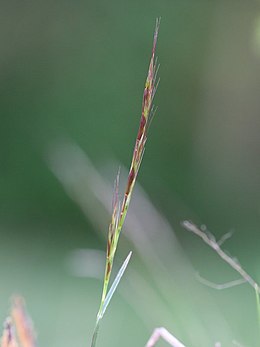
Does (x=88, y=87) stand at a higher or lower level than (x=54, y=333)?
higher

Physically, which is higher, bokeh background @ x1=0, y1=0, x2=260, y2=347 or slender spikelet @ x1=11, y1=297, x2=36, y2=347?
bokeh background @ x1=0, y1=0, x2=260, y2=347

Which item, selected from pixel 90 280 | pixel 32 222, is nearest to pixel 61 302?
pixel 90 280

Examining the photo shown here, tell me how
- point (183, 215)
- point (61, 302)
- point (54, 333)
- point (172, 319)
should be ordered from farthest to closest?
point (183, 215), point (61, 302), point (54, 333), point (172, 319)

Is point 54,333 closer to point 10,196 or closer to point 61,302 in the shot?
point 61,302

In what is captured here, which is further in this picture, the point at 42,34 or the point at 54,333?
the point at 42,34

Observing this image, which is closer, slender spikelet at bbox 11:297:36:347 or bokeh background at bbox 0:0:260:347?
slender spikelet at bbox 11:297:36:347

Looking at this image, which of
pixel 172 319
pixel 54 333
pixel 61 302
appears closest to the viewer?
pixel 172 319

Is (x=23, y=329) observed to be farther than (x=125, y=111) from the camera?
No

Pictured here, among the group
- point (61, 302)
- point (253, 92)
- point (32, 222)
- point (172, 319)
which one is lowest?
point (172, 319)

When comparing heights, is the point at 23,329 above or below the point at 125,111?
below

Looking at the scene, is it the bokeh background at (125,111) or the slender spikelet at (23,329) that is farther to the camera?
the bokeh background at (125,111)

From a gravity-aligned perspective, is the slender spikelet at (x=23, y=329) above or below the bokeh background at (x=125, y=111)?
below
